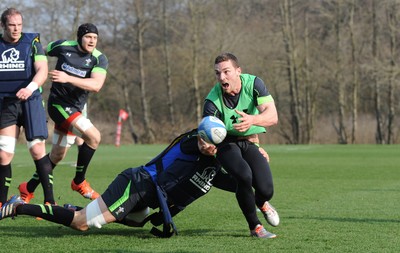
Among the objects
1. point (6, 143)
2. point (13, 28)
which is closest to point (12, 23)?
point (13, 28)

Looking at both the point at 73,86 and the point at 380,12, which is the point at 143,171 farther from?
the point at 380,12

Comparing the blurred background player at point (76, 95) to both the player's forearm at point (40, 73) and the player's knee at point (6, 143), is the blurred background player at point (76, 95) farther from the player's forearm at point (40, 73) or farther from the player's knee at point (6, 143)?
the player's knee at point (6, 143)

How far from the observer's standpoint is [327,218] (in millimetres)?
7922

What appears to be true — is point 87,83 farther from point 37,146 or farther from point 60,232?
point 60,232

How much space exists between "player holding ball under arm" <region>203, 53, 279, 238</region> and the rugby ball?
0.41 feet

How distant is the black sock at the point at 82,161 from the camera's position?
9.15 m

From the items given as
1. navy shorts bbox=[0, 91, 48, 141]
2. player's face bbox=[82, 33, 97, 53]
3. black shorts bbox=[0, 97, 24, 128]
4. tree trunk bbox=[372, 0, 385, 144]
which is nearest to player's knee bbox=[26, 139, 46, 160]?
navy shorts bbox=[0, 91, 48, 141]

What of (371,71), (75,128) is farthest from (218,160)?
(371,71)

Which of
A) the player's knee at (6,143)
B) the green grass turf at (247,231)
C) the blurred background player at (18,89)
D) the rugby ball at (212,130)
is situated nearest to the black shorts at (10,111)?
the blurred background player at (18,89)

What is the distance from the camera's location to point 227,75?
655 centimetres

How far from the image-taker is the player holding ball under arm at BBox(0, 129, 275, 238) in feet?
21.4

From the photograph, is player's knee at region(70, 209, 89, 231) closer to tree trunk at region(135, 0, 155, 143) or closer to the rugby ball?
the rugby ball

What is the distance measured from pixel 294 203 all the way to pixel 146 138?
36.9 m

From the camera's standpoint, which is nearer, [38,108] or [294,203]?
[38,108]
